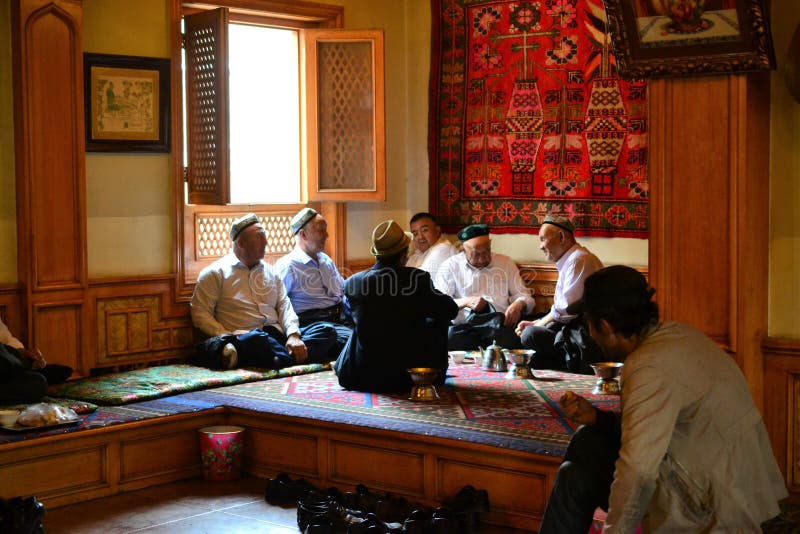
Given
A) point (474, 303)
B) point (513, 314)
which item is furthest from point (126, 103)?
point (513, 314)

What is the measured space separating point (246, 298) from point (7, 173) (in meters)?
1.67

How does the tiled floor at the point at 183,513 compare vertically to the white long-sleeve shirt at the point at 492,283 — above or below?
below

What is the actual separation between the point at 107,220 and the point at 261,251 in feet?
3.27

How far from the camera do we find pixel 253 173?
8070 mm

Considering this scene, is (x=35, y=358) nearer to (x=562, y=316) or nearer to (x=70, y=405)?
(x=70, y=405)

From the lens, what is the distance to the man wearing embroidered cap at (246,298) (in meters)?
6.97

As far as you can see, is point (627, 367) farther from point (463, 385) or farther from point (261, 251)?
point (261, 251)

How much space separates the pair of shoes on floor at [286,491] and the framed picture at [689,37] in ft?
7.94

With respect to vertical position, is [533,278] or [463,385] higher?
[533,278]

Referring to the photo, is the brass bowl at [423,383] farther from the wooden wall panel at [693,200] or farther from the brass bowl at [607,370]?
the wooden wall panel at [693,200]

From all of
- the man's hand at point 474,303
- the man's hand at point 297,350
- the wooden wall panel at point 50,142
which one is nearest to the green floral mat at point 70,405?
the wooden wall panel at point 50,142

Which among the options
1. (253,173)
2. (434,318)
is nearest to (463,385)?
(434,318)

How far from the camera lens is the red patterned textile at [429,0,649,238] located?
7.52 metres

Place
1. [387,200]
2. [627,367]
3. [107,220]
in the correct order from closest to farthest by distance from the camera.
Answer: [627,367], [107,220], [387,200]
